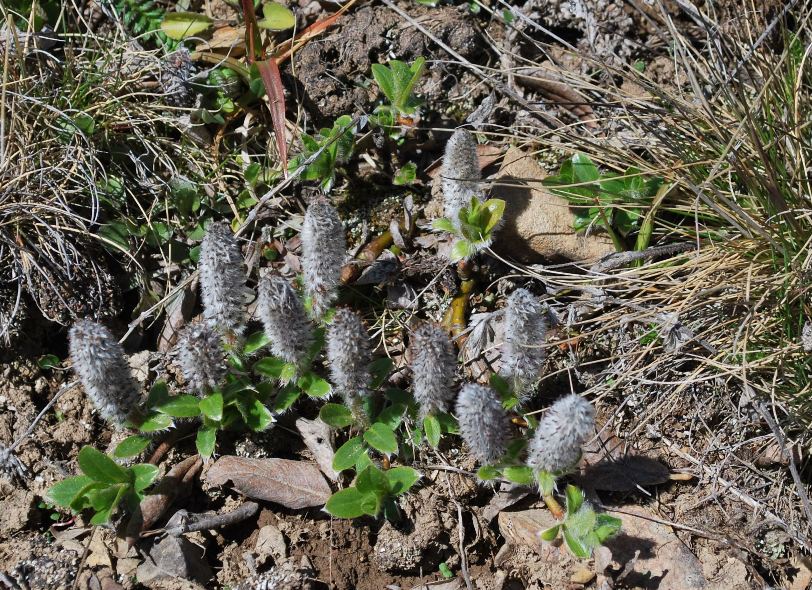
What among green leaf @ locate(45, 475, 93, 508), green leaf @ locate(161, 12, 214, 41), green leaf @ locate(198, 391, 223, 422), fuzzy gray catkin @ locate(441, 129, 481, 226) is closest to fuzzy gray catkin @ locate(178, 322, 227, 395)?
green leaf @ locate(198, 391, 223, 422)

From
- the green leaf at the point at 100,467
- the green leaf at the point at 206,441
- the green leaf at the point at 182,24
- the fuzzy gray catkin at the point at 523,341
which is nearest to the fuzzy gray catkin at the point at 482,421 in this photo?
the fuzzy gray catkin at the point at 523,341

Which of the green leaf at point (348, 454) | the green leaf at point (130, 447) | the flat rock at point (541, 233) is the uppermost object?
the flat rock at point (541, 233)

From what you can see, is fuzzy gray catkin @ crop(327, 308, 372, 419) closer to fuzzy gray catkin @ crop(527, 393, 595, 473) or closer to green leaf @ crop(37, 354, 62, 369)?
fuzzy gray catkin @ crop(527, 393, 595, 473)

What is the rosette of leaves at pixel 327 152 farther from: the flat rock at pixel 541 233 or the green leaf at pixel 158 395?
the green leaf at pixel 158 395

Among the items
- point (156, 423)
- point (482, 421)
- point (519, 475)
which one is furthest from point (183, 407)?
point (519, 475)

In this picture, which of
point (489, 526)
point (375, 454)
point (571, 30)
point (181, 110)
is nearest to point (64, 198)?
point (181, 110)

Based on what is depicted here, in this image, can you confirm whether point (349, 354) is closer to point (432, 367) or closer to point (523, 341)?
point (432, 367)

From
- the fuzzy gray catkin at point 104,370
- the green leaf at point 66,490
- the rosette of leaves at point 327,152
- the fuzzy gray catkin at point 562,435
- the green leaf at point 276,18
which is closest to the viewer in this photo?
the fuzzy gray catkin at point 562,435
